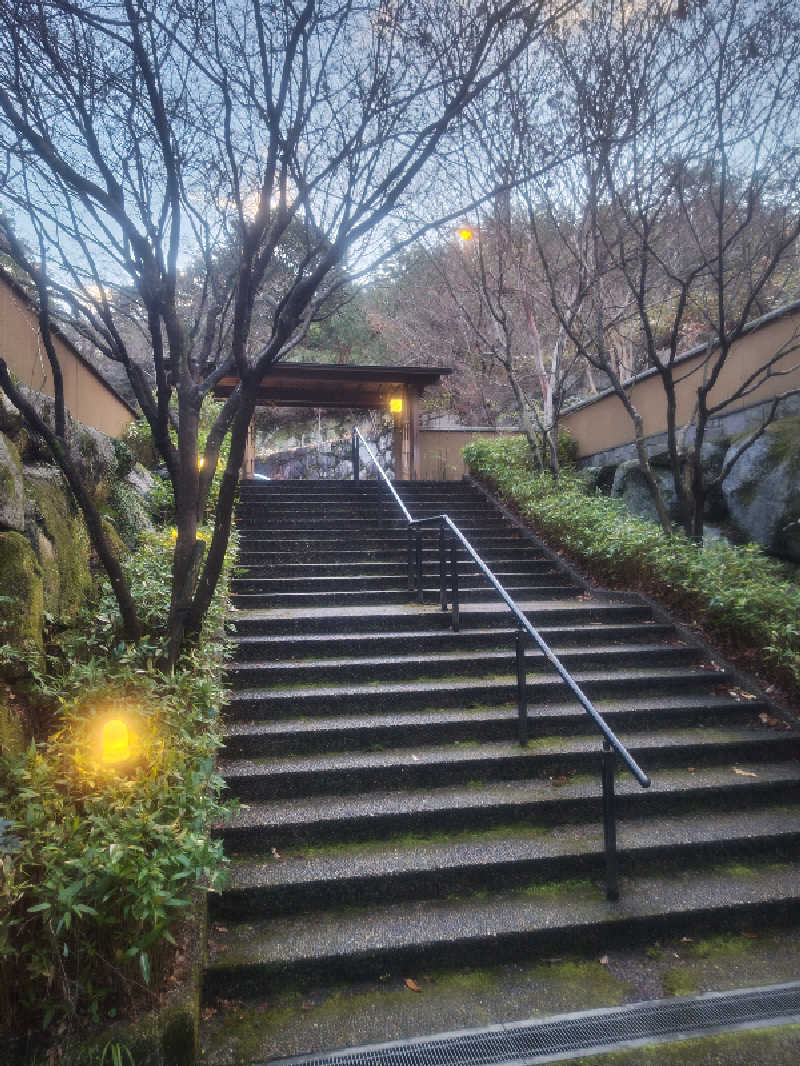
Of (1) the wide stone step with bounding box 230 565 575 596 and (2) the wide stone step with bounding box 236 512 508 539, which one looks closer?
(1) the wide stone step with bounding box 230 565 575 596

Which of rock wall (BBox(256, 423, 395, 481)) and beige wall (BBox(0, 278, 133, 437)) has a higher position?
rock wall (BBox(256, 423, 395, 481))

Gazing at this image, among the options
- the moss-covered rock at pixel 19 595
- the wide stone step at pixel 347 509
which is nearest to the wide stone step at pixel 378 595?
the wide stone step at pixel 347 509

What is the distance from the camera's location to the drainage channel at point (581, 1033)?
7.75ft

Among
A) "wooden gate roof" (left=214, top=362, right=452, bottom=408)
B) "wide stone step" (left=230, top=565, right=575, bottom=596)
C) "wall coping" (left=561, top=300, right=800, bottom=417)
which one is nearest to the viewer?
"wide stone step" (left=230, top=565, right=575, bottom=596)

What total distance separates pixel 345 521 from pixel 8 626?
5375 millimetres

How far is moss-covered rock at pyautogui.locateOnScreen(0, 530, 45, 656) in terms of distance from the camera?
3.16 metres

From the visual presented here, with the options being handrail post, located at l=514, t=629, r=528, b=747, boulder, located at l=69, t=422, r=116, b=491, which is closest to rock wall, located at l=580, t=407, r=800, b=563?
handrail post, located at l=514, t=629, r=528, b=747

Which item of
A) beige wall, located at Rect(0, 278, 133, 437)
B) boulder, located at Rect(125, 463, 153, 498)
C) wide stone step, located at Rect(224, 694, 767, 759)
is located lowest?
wide stone step, located at Rect(224, 694, 767, 759)

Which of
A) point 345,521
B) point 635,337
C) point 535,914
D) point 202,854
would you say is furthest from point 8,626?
point 635,337

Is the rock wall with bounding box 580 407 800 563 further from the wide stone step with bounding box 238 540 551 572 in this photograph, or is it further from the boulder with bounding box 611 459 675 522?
the wide stone step with bounding box 238 540 551 572

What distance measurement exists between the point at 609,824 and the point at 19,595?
10.3ft

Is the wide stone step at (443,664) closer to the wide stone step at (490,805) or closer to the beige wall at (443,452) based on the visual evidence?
the wide stone step at (490,805)

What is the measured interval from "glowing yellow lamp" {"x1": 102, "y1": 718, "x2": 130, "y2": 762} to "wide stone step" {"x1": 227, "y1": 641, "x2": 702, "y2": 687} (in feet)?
5.08

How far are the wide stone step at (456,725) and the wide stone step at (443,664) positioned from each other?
1.45ft
